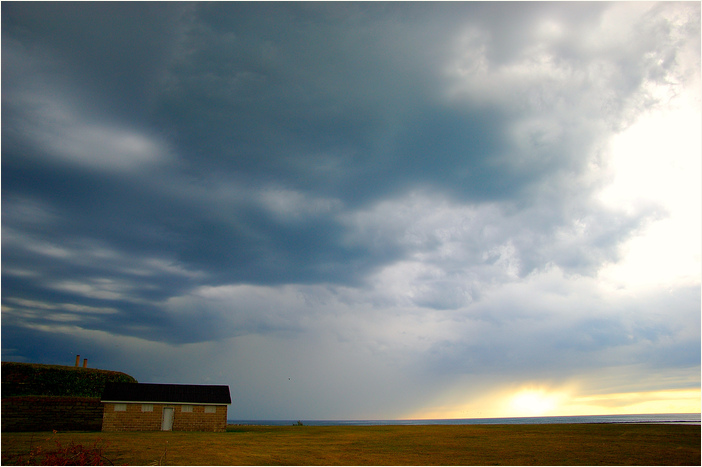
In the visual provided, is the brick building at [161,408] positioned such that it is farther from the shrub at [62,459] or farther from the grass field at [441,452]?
the shrub at [62,459]

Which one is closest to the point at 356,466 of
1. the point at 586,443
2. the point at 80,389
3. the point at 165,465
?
the point at 165,465

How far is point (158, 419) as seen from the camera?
44781mm

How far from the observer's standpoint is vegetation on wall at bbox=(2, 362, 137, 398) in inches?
1984

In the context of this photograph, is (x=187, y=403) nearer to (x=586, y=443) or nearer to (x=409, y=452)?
(x=409, y=452)

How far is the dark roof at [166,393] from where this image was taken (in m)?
44.9

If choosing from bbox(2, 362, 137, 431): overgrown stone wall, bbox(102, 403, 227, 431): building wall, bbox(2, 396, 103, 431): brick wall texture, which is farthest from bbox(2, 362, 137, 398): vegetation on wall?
bbox(102, 403, 227, 431): building wall

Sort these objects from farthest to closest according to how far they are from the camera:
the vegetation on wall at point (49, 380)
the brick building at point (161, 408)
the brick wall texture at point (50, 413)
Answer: the vegetation on wall at point (49, 380) < the brick wall texture at point (50, 413) < the brick building at point (161, 408)

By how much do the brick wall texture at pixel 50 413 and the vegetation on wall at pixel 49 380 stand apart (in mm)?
4459

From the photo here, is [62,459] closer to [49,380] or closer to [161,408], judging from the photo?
[161,408]

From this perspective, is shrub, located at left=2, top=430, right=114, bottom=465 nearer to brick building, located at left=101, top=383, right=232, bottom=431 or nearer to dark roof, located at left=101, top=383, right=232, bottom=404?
brick building, located at left=101, top=383, right=232, bottom=431

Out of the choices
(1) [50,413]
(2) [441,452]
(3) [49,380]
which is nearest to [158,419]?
(1) [50,413]

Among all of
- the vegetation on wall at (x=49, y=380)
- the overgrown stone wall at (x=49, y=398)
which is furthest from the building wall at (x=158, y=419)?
the vegetation on wall at (x=49, y=380)

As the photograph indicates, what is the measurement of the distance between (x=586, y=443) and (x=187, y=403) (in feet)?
125

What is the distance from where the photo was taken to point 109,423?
141ft
